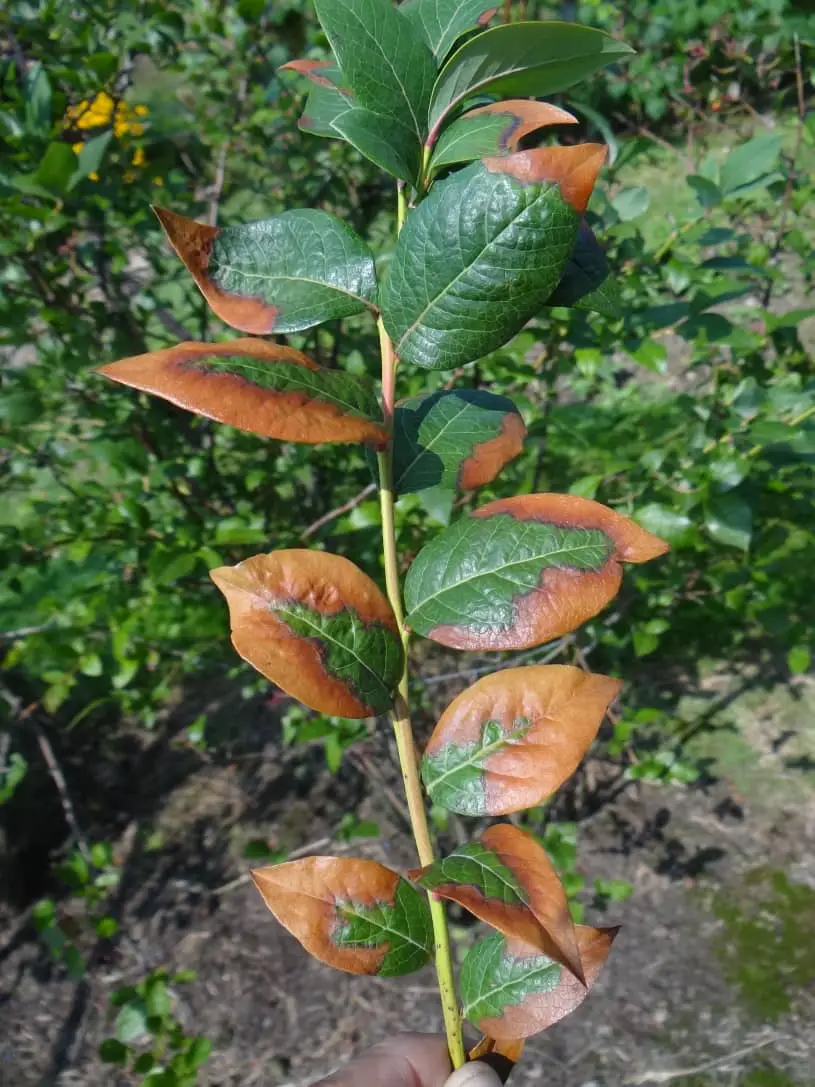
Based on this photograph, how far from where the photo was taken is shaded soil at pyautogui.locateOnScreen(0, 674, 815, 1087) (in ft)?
6.02

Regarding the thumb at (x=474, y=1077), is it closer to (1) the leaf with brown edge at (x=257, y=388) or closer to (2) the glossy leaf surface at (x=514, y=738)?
(2) the glossy leaf surface at (x=514, y=738)

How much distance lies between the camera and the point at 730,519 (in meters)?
1.31

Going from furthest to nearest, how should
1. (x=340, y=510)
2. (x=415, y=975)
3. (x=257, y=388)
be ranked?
(x=415, y=975), (x=340, y=510), (x=257, y=388)

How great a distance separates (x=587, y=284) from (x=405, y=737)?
13.9 inches

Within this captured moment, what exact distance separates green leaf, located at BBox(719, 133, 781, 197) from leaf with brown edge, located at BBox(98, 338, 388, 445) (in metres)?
0.98

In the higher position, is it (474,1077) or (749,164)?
(749,164)

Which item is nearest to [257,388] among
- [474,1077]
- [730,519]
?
[474,1077]

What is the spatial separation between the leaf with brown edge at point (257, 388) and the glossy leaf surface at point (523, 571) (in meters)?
0.11

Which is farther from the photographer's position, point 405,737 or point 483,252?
point 405,737

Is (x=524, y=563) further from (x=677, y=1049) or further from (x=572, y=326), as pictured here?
(x=677, y=1049)

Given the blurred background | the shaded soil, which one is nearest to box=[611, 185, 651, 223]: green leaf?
the blurred background

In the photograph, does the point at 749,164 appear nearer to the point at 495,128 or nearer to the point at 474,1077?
the point at 495,128

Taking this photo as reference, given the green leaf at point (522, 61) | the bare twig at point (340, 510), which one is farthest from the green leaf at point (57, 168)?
the green leaf at point (522, 61)

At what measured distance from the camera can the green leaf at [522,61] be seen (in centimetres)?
54
